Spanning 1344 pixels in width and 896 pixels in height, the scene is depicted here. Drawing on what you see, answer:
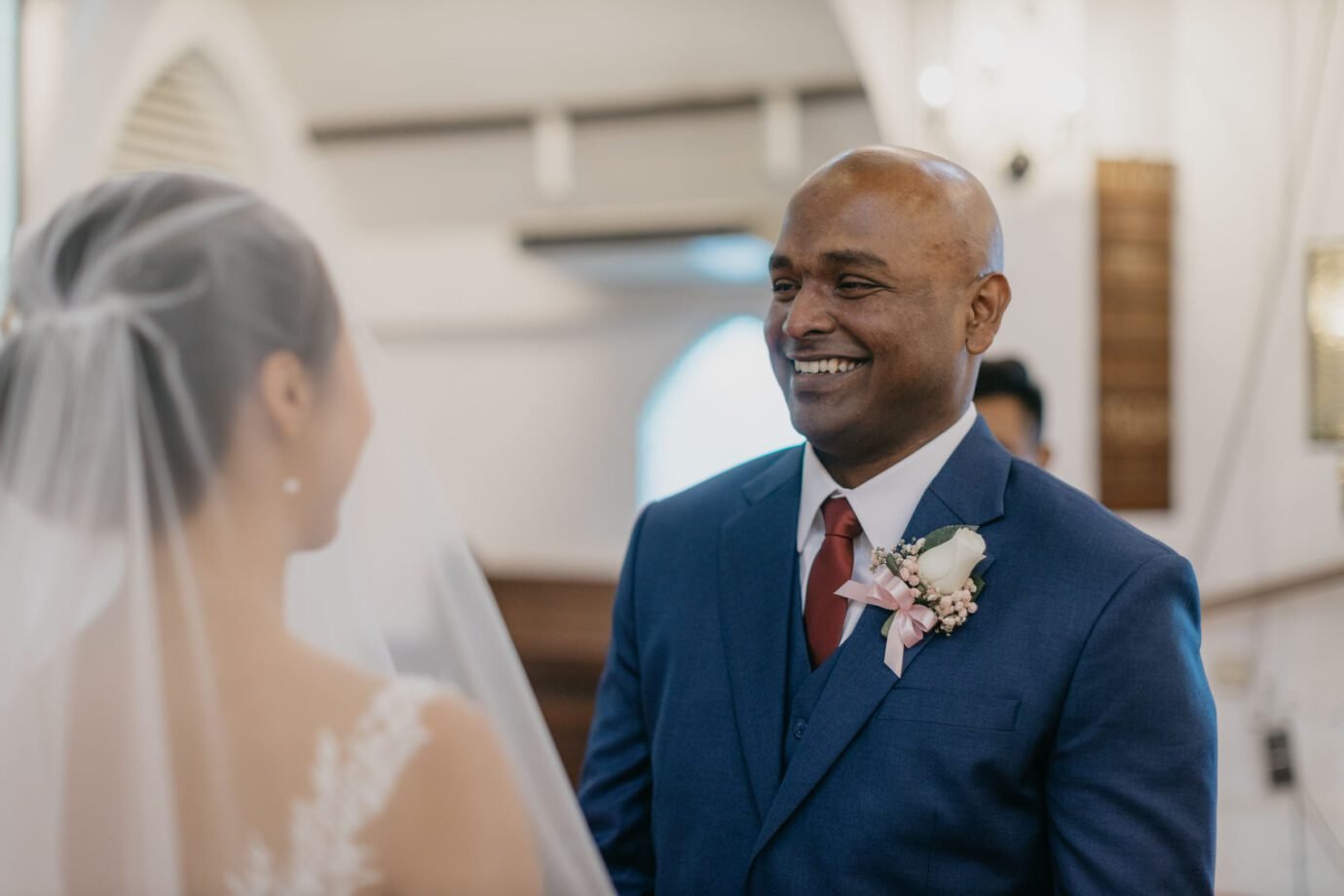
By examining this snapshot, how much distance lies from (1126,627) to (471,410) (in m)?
7.29

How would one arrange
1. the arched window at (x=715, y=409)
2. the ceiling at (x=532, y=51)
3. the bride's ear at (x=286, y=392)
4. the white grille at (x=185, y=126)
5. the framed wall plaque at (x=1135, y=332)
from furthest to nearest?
the arched window at (x=715, y=409)
the ceiling at (x=532, y=51)
the white grille at (x=185, y=126)
the framed wall plaque at (x=1135, y=332)
the bride's ear at (x=286, y=392)

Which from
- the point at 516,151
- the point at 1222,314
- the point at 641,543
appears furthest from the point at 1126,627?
the point at 516,151

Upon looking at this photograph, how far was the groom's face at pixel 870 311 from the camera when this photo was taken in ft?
5.20

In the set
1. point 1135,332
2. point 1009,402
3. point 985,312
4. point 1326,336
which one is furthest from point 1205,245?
point 985,312

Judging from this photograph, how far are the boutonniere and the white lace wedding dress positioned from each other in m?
0.65

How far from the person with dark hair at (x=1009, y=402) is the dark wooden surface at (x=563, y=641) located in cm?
301

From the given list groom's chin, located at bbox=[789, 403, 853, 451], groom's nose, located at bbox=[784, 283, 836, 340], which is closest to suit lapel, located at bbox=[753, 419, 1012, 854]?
groom's chin, located at bbox=[789, 403, 853, 451]

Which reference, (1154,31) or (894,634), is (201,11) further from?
(894,634)

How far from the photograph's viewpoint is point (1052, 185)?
462 centimetres

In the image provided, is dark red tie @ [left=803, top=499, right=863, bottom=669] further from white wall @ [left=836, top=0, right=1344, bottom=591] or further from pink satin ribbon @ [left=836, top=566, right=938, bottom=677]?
white wall @ [left=836, top=0, right=1344, bottom=591]

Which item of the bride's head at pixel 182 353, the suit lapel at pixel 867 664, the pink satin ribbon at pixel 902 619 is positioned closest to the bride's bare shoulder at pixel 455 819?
the bride's head at pixel 182 353

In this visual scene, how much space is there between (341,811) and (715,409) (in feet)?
22.6

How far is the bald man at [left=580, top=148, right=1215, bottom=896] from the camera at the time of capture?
1.41 meters

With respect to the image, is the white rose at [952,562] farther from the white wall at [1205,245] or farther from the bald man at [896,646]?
the white wall at [1205,245]
